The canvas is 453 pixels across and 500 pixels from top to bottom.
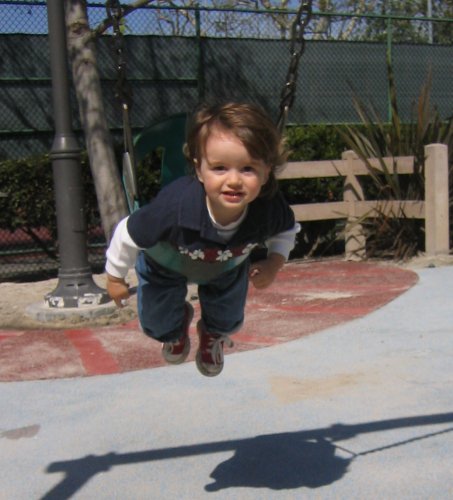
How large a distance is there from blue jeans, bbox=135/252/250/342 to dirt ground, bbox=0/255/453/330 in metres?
3.08

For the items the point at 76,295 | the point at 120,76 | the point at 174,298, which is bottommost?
the point at 76,295

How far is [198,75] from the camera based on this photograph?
9602mm

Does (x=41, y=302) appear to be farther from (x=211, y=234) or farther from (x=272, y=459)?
(x=211, y=234)

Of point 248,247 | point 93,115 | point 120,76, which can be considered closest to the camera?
point 248,247

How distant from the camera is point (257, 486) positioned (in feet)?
10.5

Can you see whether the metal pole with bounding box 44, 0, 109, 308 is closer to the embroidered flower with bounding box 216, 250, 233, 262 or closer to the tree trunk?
the tree trunk

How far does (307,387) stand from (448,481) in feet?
4.22

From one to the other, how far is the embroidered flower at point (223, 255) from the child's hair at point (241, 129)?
33cm

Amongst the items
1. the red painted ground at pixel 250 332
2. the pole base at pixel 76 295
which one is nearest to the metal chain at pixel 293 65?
the red painted ground at pixel 250 332

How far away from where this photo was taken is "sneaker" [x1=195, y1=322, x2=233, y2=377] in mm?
3274

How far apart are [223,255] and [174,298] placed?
0.37 meters

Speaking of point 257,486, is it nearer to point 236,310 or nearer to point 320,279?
point 236,310

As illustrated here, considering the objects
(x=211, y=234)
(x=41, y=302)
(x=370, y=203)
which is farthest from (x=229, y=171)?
(x=370, y=203)

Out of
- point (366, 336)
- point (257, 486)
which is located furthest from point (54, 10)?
point (257, 486)
